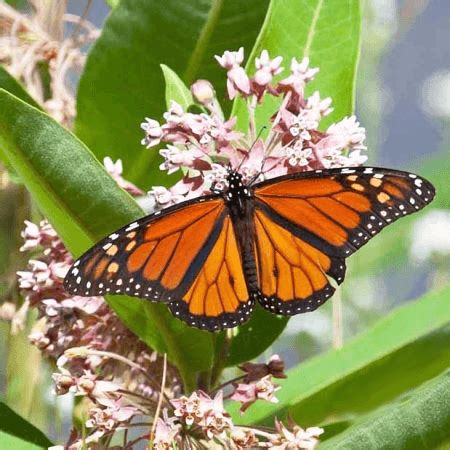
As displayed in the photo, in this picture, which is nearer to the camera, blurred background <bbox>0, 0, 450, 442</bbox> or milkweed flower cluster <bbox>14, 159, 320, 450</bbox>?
milkweed flower cluster <bbox>14, 159, 320, 450</bbox>

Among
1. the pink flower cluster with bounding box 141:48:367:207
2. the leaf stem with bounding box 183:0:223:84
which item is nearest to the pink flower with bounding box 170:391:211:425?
the pink flower cluster with bounding box 141:48:367:207

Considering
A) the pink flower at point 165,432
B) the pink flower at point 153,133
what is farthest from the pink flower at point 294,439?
the pink flower at point 153,133

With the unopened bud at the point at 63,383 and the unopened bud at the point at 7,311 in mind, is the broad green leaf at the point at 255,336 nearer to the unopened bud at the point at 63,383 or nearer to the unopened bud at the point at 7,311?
the unopened bud at the point at 63,383

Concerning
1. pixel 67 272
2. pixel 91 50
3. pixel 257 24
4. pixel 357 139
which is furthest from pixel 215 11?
pixel 67 272

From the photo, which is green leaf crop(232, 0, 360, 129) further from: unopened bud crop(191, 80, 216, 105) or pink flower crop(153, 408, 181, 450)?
pink flower crop(153, 408, 181, 450)

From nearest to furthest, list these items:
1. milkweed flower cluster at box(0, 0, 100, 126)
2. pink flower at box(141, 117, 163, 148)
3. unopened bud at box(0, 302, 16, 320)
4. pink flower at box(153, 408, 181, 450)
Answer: pink flower at box(153, 408, 181, 450) → pink flower at box(141, 117, 163, 148) → unopened bud at box(0, 302, 16, 320) → milkweed flower cluster at box(0, 0, 100, 126)

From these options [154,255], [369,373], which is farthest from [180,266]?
[369,373]
